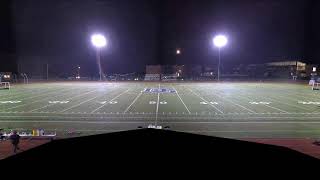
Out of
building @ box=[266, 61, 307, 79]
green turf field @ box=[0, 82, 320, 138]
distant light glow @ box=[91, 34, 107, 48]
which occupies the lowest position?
Answer: green turf field @ box=[0, 82, 320, 138]

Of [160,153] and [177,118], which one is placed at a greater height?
[160,153]

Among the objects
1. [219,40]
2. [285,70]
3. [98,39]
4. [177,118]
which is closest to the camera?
[177,118]

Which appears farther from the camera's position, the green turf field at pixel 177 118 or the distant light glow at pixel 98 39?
the distant light glow at pixel 98 39

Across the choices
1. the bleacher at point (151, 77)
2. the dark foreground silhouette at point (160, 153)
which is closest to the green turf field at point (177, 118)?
the dark foreground silhouette at point (160, 153)

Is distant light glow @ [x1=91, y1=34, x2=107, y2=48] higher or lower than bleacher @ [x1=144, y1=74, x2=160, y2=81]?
higher

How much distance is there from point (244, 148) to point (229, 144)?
160 mm

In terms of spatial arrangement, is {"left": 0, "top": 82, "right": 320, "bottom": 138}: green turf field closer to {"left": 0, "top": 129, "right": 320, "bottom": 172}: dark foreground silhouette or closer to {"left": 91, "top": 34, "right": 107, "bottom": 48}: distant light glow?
{"left": 0, "top": 129, "right": 320, "bottom": 172}: dark foreground silhouette

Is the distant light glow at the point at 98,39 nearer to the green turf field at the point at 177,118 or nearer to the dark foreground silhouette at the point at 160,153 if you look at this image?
the green turf field at the point at 177,118

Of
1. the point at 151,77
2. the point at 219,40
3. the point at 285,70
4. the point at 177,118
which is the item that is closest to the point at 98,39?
the point at 219,40

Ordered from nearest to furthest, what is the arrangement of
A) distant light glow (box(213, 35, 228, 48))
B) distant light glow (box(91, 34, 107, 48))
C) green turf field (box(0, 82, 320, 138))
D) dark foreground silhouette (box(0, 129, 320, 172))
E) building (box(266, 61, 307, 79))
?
dark foreground silhouette (box(0, 129, 320, 172)) < green turf field (box(0, 82, 320, 138)) < distant light glow (box(91, 34, 107, 48)) < distant light glow (box(213, 35, 228, 48)) < building (box(266, 61, 307, 79))

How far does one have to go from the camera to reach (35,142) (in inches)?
456

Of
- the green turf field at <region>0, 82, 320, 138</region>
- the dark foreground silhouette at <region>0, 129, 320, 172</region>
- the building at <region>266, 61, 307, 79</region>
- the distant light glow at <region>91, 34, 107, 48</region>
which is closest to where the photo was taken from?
the dark foreground silhouette at <region>0, 129, 320, 172</region>

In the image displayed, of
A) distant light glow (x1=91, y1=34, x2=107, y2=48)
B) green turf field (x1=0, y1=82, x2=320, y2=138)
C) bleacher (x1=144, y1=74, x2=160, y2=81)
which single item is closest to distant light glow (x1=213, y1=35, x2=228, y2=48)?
distant light glow (x1=91, y1=34, x2=107, y2=48)

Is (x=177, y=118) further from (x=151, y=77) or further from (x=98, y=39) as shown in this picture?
(x=151, y=77)
